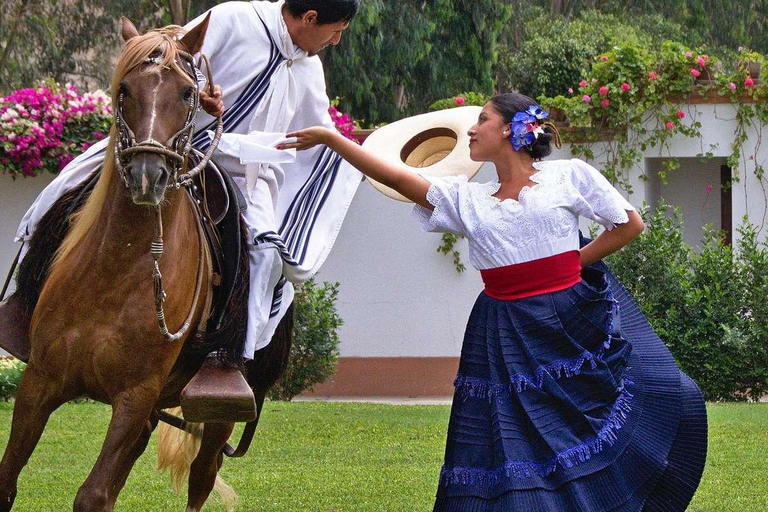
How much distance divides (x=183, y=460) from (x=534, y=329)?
262cm

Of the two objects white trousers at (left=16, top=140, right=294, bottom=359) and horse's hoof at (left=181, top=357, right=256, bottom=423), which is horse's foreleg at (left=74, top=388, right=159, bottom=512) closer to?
horse's hoof at (left=181, top=357, right=256, bottom=423)

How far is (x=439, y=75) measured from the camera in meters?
20.5

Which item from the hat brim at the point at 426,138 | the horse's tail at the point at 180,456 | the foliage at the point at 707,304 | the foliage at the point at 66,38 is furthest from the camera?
the foliage at the point at 66,38

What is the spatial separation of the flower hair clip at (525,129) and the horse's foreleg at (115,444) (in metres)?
1.70

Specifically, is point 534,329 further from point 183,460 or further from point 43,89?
point 43,89

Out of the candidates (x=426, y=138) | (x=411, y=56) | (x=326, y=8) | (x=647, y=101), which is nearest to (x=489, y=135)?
(x=326, y=8)

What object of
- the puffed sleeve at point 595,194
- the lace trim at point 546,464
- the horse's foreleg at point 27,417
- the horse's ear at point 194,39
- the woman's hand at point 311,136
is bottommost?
the lace trim at point 546,464

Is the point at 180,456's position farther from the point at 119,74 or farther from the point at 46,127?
the point at 46,127

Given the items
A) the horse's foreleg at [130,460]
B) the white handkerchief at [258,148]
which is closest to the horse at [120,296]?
the white handkerchief at [258,148]

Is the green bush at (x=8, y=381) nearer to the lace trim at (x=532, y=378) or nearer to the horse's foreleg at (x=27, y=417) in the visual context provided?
the horse's foreleg at (x=27, y=417)

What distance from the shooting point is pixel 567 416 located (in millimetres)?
4633

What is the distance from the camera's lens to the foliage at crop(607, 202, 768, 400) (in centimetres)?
1123

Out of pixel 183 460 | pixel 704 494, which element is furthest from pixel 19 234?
pixel 704 494

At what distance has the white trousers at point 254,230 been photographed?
5203mm
